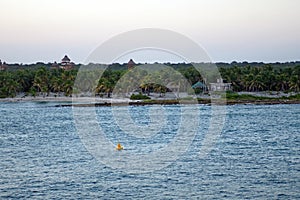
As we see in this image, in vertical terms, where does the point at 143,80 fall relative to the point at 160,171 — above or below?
above

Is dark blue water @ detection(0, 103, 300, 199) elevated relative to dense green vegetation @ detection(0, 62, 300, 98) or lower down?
lower down

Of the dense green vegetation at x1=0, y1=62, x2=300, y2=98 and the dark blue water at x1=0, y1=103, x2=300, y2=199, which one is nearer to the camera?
the dark blue water at x1=0, y1=103, x2=300, y2=199

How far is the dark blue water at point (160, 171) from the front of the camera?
29.0 metres

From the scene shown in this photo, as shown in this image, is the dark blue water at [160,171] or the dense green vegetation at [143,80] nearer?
the dark blue water at [160,171]

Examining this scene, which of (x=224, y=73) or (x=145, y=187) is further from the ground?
(x=224, y=73)

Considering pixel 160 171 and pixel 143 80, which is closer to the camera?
pixel 160 171

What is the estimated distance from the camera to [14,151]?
150 ft

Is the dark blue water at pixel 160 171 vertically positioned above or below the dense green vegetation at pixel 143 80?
below

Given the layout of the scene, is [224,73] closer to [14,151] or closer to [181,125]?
[181,125]

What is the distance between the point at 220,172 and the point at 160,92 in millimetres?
100758

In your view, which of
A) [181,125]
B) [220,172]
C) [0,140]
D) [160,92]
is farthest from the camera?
[160,92]

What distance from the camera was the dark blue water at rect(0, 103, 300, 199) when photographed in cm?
2895

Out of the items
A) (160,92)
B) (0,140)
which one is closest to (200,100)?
(160,92)

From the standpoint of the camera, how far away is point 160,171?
34.7 metres
